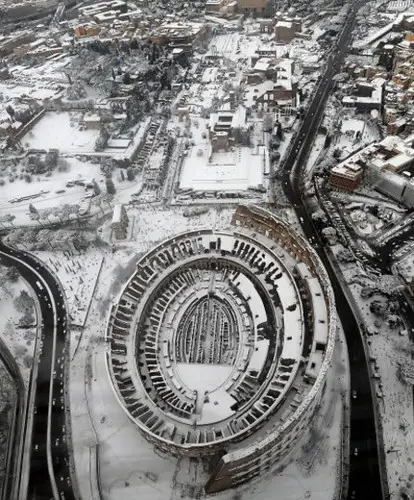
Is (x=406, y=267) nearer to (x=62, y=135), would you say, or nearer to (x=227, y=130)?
(x=227, y=130)

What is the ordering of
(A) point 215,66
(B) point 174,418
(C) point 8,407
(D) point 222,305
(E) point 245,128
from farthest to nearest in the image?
(A) point 215,66, (E) point 245,128, (D) point 222,305, (C) point 8,407, (B) point 174,418

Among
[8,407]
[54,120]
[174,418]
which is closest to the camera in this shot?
[174,418]

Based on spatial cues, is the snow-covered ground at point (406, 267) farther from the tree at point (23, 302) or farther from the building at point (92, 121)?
the building at point (92, 121)

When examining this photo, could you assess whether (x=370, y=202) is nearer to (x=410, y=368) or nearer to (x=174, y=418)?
(x=410, y=368)

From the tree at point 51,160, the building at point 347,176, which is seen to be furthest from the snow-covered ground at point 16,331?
the building at point 347,176

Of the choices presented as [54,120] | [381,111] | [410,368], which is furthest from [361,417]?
[54,120]

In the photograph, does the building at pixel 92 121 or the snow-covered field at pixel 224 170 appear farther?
the building at pixel 92 121
